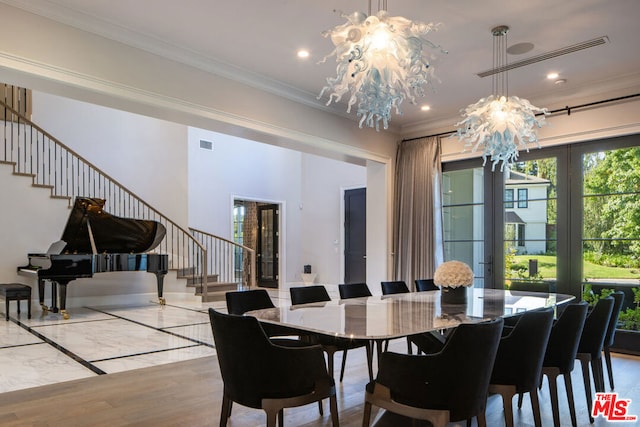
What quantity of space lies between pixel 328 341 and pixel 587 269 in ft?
11.7

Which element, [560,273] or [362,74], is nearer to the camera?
[362,74]

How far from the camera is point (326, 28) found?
3.77 meters

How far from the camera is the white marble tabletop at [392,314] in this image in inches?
84.3

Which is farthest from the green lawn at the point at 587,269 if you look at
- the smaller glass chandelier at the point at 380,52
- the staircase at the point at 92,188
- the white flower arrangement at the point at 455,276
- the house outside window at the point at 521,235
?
the staircase at the point at 92,188

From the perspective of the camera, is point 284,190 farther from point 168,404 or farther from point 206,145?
point 168,404

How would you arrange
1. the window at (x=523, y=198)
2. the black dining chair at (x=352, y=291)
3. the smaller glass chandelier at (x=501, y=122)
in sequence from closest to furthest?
the smaller glass chandelier at (x=501, y=122)
the black dining chair at (x=352, y=291)
the window at (x=523, y=198)

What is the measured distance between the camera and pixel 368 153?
20.6 feet

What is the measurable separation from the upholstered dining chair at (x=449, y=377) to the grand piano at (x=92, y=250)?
5.83 metres

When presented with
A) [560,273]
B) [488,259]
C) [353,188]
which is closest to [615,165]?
[560,273]

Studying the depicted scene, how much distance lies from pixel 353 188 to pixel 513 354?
7929 mm

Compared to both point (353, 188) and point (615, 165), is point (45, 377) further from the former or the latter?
point (353, 188)

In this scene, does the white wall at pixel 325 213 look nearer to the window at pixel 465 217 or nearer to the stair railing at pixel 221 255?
the stair railing at pixel 221 255

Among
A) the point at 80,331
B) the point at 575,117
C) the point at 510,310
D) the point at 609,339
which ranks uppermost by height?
the point at 575,117

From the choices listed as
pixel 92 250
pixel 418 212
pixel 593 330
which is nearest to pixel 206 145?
pixel 92 250
